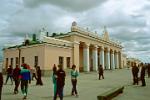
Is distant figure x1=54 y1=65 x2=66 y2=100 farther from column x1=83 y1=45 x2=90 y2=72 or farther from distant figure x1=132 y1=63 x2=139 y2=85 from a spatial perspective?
column x1=83 y1=45 x2=90 y2=72

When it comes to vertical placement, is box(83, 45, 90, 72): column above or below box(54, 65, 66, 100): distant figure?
above

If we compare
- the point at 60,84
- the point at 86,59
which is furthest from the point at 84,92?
the point at 86,59

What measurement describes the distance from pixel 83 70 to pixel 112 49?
16610 mm

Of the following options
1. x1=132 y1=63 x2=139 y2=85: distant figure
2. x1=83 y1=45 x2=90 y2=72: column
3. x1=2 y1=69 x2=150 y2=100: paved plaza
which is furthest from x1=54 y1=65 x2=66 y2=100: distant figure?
x1=83 y1=45 x2=90 y2=72: column

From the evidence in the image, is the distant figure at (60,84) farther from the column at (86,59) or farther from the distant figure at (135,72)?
the column at (86,59)

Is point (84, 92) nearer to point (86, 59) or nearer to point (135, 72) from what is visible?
point (135, 72)

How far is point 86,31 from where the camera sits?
41562 millimetres

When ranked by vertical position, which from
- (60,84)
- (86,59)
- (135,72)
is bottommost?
(60,84)

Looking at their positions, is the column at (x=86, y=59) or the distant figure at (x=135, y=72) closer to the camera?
the distant figure at (x=135, y=72)

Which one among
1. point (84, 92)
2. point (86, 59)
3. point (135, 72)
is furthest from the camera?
point (86, 59)

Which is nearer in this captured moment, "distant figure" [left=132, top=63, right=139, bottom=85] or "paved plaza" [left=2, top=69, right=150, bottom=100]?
"paved plaza" [left=2, top=69, right=150, bottom=100]

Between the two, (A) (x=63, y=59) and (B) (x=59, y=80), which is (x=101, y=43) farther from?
(B) (x=59, y=80)

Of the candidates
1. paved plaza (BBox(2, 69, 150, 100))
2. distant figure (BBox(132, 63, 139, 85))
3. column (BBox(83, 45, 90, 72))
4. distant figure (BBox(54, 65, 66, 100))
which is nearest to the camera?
distant figure (BBox(54, 65, 66, 100))

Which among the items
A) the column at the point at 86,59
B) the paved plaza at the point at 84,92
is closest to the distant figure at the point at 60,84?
the paved plaza at the point at 84,92
